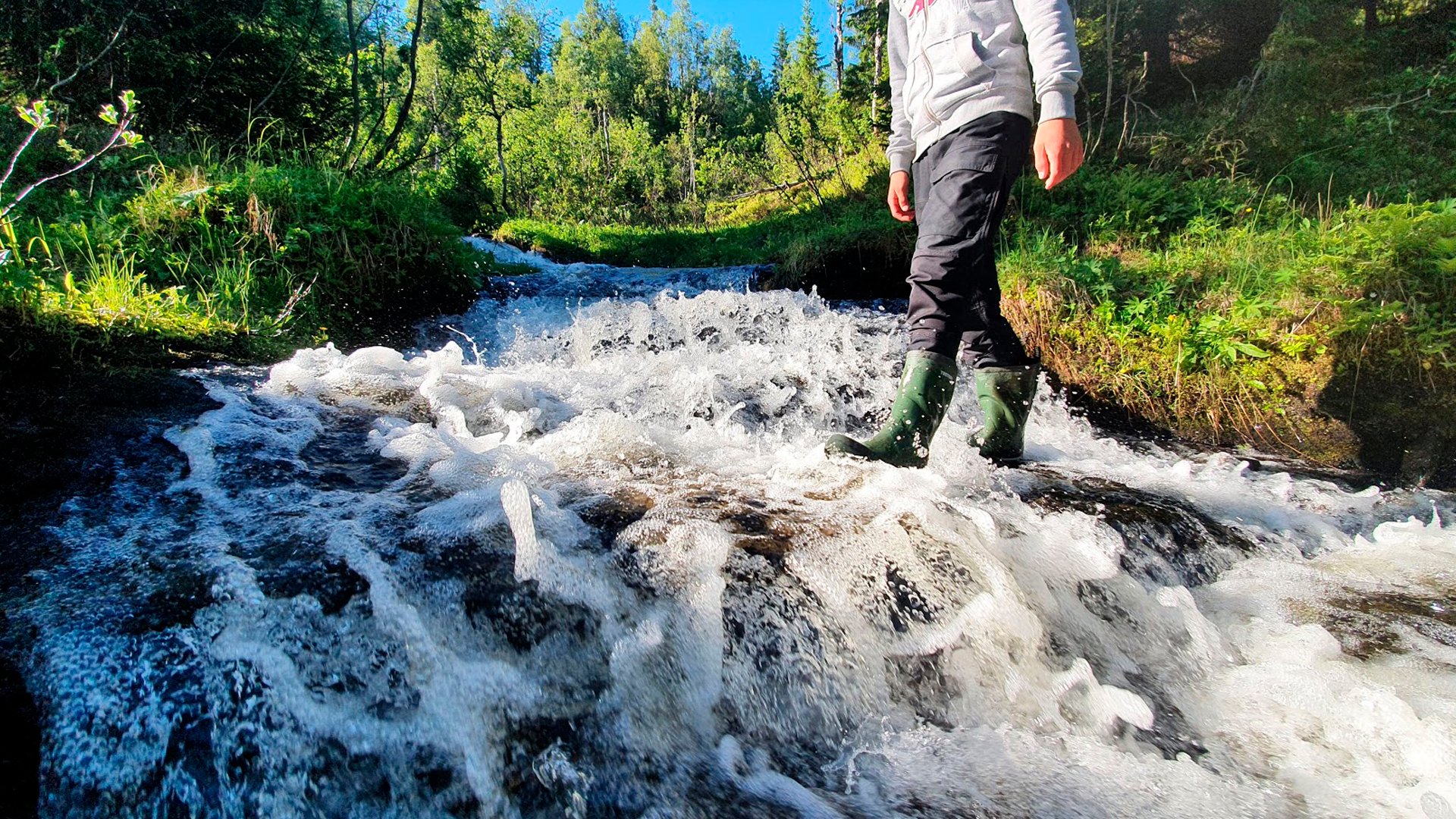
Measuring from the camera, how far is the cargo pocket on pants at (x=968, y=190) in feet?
7.09

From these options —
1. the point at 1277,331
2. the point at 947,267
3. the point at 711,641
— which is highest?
the point at 947,267

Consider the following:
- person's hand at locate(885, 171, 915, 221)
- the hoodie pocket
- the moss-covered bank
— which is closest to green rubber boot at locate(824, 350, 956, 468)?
person's hand at locate(885, 171, 915, 221)

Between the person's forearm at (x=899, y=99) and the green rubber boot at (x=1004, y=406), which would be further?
the person's forearm at (x=899, y=99)

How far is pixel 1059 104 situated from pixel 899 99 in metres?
0.86

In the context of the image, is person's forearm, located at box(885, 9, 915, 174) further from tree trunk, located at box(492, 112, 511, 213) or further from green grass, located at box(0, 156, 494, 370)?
tree trunk, located at box(492, 112, 511, 213)

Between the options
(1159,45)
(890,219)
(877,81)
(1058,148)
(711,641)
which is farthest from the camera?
(877,81)

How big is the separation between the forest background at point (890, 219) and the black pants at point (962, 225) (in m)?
1.96

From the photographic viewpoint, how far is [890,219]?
27.4 ft

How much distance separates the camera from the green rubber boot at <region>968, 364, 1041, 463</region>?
2564 millimetres

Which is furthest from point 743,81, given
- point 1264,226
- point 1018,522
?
point 1018,522

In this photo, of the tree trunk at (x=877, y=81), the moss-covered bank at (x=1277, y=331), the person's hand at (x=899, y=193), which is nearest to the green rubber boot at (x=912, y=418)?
the person's hand at (x=899, y=193)

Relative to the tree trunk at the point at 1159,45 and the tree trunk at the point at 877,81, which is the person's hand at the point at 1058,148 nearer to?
the tree trunk at the point at 877,81

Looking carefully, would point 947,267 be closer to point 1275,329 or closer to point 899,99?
point 899,99

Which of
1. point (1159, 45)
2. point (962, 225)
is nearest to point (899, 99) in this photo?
point (962, 225)
